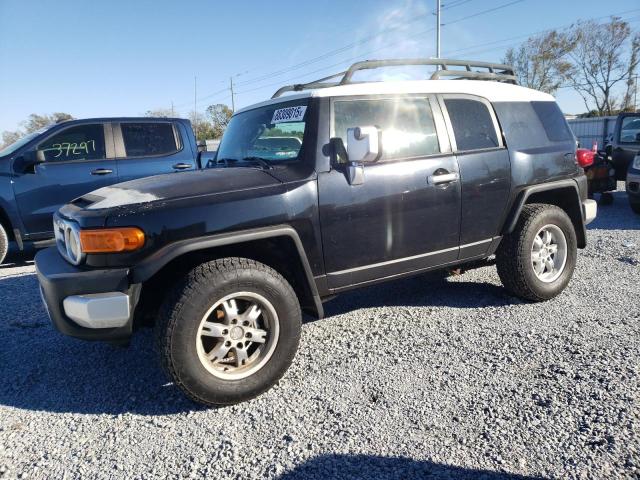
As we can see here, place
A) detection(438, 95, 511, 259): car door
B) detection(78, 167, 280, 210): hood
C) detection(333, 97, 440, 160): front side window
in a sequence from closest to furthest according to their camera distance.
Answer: detection(78, 167, 280, 210): hood < detection(333, 97, 440, 160): front side window < detection(438, 95, 511, 259): car door

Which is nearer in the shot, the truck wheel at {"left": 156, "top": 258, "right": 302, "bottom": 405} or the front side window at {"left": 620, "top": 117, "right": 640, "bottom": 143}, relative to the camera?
the truck wheel at {"left": 156, "top": 258, "right": 302, "bottom": 405}

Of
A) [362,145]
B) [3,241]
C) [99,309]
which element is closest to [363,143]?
[362,145]

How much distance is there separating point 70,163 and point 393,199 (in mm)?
5015

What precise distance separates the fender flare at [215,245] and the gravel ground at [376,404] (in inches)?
26.0

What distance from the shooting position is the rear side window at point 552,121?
4191 millimetres

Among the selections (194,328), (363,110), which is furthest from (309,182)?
(194,328)

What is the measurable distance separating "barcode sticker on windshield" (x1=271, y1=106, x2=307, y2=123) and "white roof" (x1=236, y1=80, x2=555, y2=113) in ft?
0.30

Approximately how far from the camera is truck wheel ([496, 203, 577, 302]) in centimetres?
394

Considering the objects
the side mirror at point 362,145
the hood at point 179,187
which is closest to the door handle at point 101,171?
the hood at point 179,187

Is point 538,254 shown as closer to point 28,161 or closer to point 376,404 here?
point 376,404

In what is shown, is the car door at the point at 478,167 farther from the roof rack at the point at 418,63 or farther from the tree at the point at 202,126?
the tree at the point at 202,126

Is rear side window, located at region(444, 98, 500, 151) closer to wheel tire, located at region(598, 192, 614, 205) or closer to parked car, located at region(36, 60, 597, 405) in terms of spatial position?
parked car, located at region(36, 60, 597, 405)

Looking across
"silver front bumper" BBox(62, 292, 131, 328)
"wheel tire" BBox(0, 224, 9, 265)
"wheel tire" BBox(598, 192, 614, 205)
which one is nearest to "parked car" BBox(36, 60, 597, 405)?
"silver front bumper" BBox(62, 292, 131, 328)

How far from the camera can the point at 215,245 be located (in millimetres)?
2664
